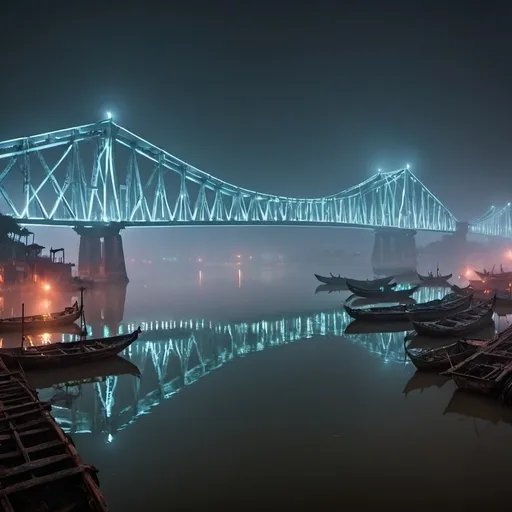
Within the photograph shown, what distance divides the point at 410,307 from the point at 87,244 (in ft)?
123

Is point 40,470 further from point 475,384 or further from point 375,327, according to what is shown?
point 375,327

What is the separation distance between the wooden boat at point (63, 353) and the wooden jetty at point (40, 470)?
15.9ft

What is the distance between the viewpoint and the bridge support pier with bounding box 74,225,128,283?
4688 cm

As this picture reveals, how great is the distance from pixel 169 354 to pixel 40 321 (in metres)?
7.64

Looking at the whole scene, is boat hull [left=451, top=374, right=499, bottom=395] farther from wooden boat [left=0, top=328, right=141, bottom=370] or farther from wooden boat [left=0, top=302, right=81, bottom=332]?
wooden boat [left=0, top=302, right=81, bottom=332]

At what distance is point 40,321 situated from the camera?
19281 mm

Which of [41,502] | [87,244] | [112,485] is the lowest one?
[112,485]

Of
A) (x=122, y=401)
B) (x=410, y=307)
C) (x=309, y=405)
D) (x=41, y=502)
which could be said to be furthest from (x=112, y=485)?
(x=410, y=307)

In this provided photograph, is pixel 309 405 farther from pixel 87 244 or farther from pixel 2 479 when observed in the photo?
pixel 87 244

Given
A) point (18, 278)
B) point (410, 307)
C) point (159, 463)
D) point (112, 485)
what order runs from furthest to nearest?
point (18, 278) → point (410, 307) → point (159, 463) → point (112, 485)

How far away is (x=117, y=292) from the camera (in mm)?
37688

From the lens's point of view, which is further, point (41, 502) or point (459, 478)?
point (459, 478)

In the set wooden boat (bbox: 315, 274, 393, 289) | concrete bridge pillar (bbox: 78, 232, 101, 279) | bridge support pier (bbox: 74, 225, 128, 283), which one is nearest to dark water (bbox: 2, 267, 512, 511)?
wooden boat (bbox: 315, 274, 393, 289)


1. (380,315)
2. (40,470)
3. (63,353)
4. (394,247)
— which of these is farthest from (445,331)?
(394,247)
